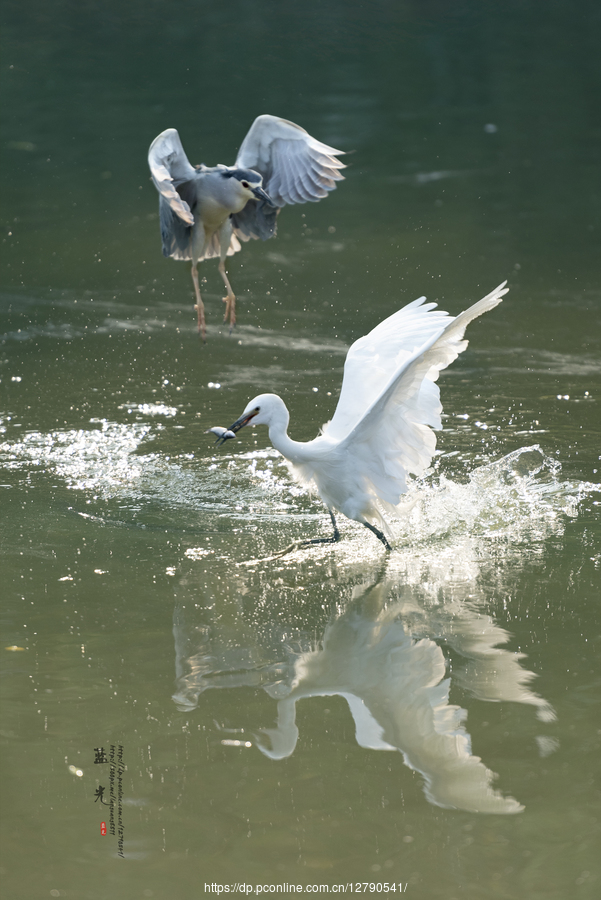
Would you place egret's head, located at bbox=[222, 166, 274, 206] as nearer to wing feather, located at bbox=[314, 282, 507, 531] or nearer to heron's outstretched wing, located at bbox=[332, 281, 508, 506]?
wing feather, located at bbox=[314, 282, 507, 531]

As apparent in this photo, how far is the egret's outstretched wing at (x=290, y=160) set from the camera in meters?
6.01

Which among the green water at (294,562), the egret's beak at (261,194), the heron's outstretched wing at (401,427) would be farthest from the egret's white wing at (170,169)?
the green water at (294,562)

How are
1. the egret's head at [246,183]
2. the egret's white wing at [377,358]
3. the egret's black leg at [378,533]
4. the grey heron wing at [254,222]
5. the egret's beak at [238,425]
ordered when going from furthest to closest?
the grey heron wing at [254,222], the egret's head at [246,183], the egret's white wing at [377,358], the egret's black leg at [378,533], the egret's beak at [238,425]

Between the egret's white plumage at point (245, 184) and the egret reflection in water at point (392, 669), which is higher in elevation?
the egret's white plumage at point (245, 184)

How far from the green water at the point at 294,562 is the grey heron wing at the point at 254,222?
120cm

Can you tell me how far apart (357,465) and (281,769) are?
5.67 ft

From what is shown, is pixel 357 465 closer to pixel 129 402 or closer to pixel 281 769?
pixel 281 769

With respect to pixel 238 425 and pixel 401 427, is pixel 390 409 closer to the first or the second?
pixel 401 427

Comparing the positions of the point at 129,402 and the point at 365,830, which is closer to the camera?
the point at 365,830

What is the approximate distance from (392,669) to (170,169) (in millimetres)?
3006

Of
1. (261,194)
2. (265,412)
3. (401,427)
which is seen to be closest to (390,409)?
(401,427)

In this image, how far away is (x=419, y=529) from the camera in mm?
5426

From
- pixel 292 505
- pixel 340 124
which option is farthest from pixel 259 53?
pixel 292 505

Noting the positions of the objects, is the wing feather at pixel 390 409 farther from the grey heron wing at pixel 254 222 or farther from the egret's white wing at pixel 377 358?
the grey heron wing at pixel 254 222
